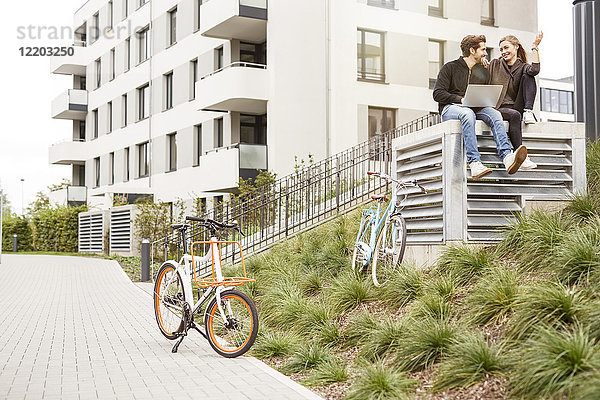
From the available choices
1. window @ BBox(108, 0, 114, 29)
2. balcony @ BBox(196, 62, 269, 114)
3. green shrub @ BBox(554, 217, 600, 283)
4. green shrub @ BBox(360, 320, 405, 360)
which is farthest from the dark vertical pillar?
window @ BBox(108, 0, 114, 29)

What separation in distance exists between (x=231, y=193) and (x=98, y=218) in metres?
10.4

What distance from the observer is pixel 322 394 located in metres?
6.57

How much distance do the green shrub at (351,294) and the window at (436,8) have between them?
19086 mm

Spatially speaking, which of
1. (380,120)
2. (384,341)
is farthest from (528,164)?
(380,120)

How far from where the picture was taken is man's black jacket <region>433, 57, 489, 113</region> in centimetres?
952

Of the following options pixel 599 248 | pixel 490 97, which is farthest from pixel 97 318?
pixel 599 248

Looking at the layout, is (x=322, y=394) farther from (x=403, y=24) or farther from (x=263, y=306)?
(x=403, y=24)

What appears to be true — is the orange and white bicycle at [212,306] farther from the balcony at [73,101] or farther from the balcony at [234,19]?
the balcony at [73,101]

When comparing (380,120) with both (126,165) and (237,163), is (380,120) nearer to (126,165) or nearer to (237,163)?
(237,163)

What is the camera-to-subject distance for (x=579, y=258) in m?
6.71

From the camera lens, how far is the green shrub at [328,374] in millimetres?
6855

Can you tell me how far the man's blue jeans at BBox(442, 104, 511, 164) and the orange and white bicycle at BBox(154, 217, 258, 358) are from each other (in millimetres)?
3031

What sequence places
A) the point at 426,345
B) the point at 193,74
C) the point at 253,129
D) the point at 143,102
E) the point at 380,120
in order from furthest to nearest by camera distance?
the point at 143,102, the point at 193,74, the point at 253,129, the point at 380,120, the point at 426,345

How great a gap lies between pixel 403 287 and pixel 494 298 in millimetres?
1809
